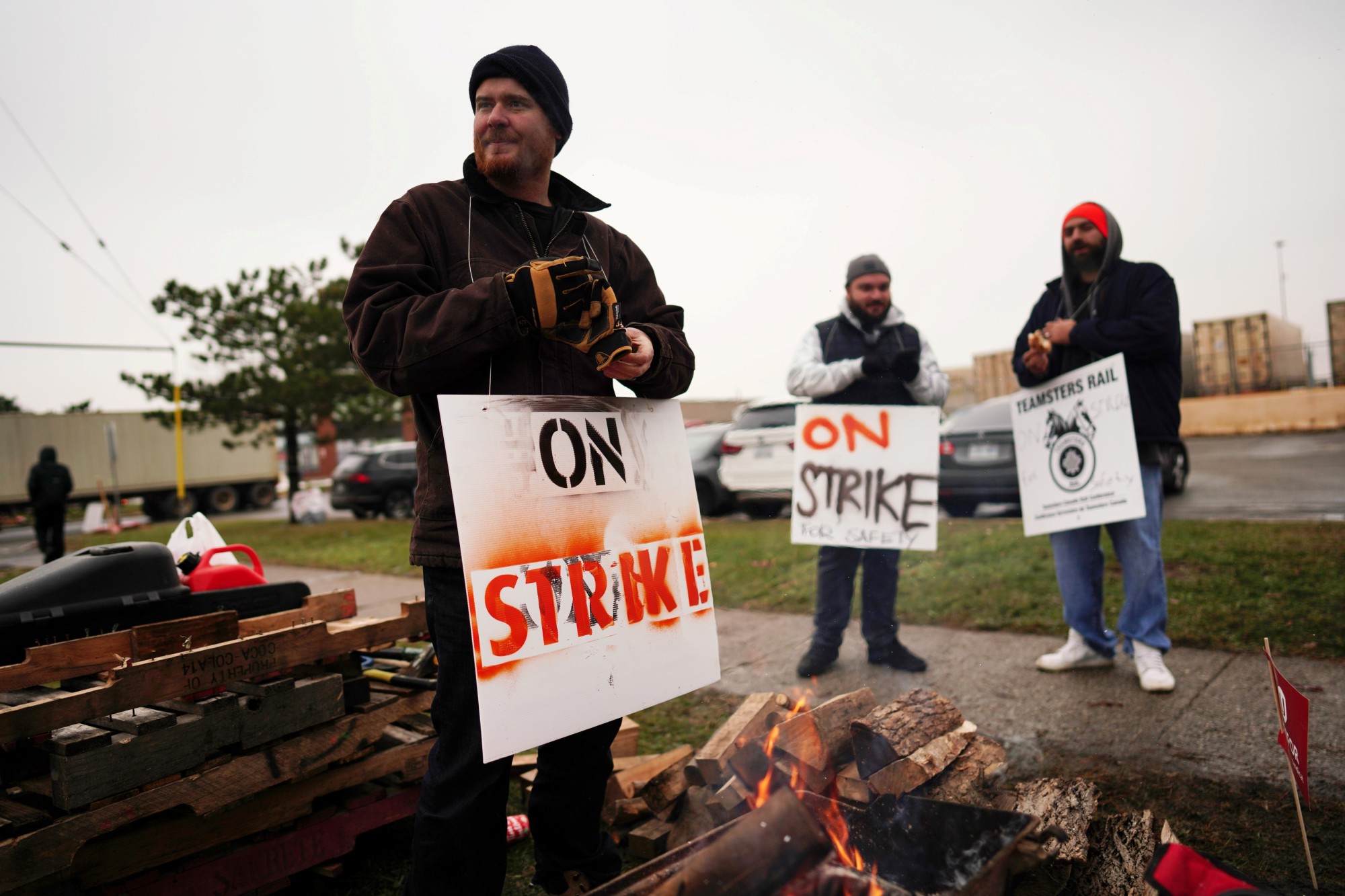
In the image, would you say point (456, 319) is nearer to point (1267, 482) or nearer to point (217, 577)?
point (217, 577)

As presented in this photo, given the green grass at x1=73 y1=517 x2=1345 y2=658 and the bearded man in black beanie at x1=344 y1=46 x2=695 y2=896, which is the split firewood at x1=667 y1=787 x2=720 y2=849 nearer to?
the bearded man in black beanie at x1=344 y1=46 x2=695 y2=896

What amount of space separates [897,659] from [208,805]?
308 cm

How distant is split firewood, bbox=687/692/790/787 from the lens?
2.47 meters

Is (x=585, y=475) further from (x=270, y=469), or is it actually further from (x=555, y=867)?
(x=270, y=469)

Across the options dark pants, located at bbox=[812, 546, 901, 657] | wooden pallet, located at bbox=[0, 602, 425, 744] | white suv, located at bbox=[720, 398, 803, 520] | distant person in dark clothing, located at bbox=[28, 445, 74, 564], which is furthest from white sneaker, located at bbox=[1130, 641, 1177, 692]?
distant person in dark clothing, located at bbox=[28, 445, 74, 564]

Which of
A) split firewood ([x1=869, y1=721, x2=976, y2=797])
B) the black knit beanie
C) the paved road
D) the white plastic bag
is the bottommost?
the paved road

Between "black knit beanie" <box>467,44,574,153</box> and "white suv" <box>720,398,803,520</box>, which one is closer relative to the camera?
"black knit beanie" <box>467,44,574,153</box>

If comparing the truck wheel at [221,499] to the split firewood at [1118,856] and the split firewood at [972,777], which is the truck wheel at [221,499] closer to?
the split firewood at [972,777]

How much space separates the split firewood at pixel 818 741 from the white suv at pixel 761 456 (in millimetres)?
7934

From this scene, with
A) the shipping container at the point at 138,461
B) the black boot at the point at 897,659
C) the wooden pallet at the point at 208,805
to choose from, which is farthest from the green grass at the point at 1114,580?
the shipping container at the point at 138,461

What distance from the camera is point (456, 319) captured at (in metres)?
1.67

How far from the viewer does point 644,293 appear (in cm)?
225

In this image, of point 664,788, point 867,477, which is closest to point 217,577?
point 664,788

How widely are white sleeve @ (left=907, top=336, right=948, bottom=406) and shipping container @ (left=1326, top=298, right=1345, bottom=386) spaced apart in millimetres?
27465
